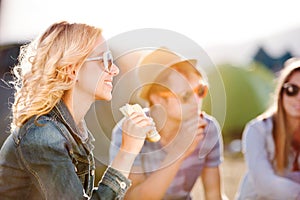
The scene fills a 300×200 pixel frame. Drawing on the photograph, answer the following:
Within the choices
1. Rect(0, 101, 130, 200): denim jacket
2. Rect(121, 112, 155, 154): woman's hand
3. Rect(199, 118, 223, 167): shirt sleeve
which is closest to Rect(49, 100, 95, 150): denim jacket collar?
Rect(0, 101, 130, 200): denim jacket

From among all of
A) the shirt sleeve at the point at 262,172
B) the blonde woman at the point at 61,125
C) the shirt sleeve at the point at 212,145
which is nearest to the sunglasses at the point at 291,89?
the shirt sleeve at the point at 262,172

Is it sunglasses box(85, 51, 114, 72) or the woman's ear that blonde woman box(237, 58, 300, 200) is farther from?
the woman's ear

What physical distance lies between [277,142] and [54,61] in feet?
3.69

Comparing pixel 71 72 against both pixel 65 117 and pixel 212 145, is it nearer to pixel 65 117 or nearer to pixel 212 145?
pixel 65 117

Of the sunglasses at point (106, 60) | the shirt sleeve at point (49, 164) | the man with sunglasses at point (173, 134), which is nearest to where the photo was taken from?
the shirt sleeve at point (49, 164)

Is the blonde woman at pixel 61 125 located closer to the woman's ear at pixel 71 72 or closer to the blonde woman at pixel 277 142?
the woman's ear at pixel 71 72

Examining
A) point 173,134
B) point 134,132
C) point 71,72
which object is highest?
point 71,72

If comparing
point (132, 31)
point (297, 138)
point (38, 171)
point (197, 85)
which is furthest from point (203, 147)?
point (38, 171)

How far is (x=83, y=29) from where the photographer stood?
150cm

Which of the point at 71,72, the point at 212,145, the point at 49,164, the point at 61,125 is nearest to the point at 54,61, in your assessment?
the point at 71,72

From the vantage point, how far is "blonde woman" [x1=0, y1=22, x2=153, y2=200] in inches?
52.6

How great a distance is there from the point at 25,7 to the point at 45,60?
1.32 metres

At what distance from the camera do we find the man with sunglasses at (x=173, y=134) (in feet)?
6.73

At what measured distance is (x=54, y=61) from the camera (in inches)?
57.6
